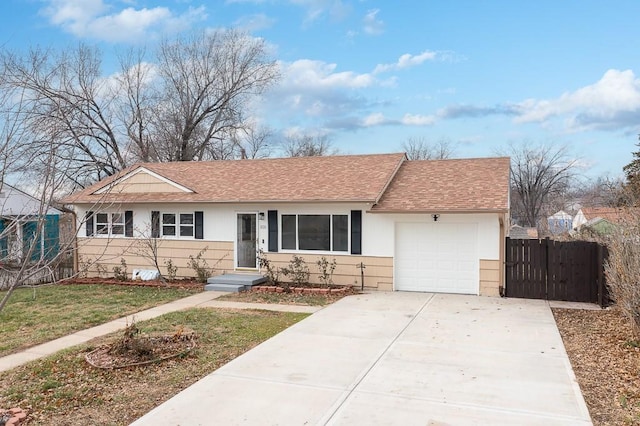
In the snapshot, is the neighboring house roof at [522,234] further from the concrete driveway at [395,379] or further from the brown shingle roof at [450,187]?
the concrete driveway at [395,379]

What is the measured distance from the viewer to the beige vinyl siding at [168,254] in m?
14.7

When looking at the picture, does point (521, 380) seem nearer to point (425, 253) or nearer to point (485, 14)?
point (425, 253)

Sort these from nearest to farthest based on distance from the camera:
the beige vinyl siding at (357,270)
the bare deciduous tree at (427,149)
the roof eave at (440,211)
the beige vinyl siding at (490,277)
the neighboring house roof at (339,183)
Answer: the roof eave at (440,211) < the beige vinyl siding at (490,277) < the neighboring house roof at (339,183) < the beige vinyl siding at (357,270) < the bare deciduous tree at (427,149)

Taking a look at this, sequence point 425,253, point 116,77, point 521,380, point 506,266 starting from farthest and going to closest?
point 116,77 < point 425,253 < point 506,266 < point 521,380

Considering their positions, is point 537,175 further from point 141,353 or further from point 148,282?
point 141,353

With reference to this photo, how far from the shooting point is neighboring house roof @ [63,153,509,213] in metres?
12.6

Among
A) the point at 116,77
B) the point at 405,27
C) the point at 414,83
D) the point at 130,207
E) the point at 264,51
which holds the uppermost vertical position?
the point at 264,51

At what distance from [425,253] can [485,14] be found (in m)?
7.18

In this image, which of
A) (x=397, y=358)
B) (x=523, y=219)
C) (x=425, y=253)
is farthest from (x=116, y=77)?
(x=523, y=219)

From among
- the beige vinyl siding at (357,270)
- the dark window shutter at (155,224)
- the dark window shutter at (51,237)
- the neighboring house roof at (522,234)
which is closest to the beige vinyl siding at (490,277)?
the beige vinyl siding at (357,270)

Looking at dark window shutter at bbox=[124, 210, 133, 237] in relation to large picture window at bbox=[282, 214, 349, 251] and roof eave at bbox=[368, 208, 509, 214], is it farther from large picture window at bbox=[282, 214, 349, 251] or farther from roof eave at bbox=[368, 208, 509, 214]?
roof eave at bbox=[368, 208, 509, 214]

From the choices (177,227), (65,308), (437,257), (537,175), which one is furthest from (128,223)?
(537,175)

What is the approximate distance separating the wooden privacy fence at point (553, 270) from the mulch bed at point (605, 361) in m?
1.17

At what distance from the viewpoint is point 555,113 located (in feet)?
84.0
